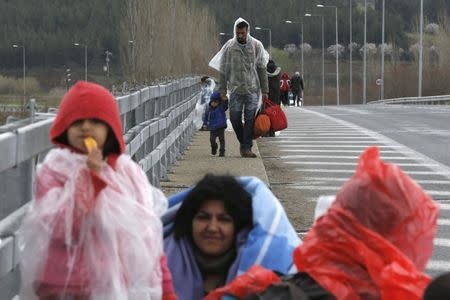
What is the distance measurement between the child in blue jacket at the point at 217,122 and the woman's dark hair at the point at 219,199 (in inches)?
478

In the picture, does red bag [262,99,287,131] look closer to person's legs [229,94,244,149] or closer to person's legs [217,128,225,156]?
person's legs [229,94,244,149]

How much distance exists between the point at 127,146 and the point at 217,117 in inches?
349

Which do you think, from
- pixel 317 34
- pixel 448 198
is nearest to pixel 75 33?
pixel 448 198

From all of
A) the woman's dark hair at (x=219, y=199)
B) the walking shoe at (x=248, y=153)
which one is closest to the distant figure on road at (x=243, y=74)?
the walking shoe at (x=248, y=153)

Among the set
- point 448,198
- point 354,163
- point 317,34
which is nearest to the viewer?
point 448,198


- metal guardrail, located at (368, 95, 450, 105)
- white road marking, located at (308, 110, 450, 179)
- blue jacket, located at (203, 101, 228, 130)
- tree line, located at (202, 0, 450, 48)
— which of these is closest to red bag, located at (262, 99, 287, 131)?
blue jacket, located at (203, 101, 228, 130)

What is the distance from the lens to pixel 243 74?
16.8 m

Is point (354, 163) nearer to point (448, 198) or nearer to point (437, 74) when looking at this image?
point (448, 198)

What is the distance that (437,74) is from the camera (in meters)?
93.2

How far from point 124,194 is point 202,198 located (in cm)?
61

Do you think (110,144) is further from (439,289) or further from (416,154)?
(416,154)

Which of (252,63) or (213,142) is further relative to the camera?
(213,142)

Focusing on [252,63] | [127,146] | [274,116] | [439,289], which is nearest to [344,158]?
[274,116]

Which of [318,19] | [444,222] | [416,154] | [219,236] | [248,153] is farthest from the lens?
[318,19]
